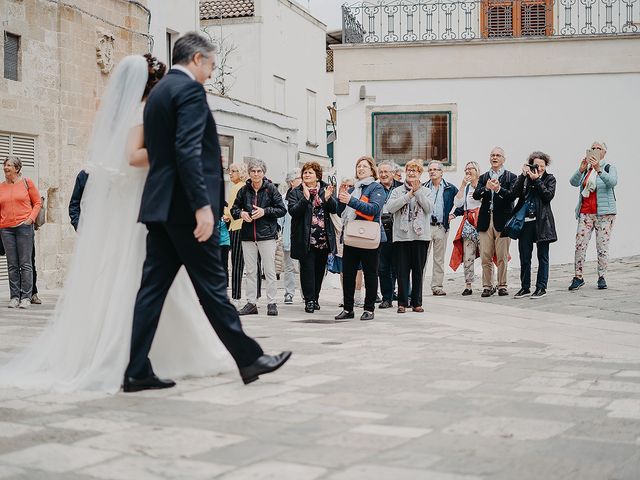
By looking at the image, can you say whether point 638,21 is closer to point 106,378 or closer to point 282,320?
point 282,320

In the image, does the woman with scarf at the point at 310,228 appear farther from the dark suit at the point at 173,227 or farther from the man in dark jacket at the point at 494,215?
the dark suit at the point at 173,227

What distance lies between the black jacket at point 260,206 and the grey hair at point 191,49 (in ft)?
19.4

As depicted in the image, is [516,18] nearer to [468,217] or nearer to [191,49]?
[468,217]

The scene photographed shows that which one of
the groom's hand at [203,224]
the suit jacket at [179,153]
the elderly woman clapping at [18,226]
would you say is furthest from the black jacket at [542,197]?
the groom's hand at [203,224]

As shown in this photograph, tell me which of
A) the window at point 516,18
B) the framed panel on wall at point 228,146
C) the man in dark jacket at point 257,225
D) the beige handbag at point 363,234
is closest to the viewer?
the beige handbag at point 363,234

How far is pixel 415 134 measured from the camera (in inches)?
845

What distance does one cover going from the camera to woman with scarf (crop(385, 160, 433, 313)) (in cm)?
1202

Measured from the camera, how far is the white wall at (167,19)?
24.2 meters

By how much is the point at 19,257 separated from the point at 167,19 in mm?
14367

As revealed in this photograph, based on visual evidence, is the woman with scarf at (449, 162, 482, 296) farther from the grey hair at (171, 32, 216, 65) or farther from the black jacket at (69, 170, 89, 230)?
the grey hair at (171, 32, 216, 65)

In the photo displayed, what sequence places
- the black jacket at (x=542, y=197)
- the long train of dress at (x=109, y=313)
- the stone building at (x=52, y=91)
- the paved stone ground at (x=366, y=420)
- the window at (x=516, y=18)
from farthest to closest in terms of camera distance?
the window at (x=516, y=18)
the stone building at (x=52, y=91)
the black jacket at (x=542, y=197)
the long train of dress at (x=109, y=313)
the paved stone ground at (x=366, y=420)

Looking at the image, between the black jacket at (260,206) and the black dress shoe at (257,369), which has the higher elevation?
the black jacket at (260,206)

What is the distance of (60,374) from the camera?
6273 mm

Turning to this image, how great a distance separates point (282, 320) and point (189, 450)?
676cm
